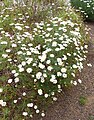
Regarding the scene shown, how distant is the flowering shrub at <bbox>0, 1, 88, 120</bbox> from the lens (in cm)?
442

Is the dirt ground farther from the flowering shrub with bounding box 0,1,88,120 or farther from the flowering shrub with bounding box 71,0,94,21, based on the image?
the flowering shrub with bounding box 71,0,94,21

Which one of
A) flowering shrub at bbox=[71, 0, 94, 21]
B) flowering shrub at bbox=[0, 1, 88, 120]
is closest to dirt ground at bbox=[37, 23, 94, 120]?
flowering shrub at bbox=[0, 1, 88, 120]

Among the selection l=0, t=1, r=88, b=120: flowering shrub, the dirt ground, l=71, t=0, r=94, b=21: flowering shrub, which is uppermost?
l=0, t=1, r=88, b=120: flowering shrub

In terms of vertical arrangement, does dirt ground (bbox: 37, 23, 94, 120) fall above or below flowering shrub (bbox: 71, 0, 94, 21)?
below

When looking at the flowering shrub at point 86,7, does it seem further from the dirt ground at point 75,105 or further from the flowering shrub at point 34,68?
the dirt ground at point 75,105

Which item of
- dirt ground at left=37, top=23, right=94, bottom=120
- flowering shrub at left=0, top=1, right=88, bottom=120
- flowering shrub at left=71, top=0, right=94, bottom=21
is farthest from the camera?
flowering shrub at left=71, top=0, right=94, bottom=21

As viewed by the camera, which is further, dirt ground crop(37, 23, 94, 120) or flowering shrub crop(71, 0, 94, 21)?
flowering shrub crop(71, 0, 94, 21)

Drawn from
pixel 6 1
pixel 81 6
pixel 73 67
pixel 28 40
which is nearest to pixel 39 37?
pixel 28 40

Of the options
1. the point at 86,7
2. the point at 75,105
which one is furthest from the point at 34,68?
the point at 86,7

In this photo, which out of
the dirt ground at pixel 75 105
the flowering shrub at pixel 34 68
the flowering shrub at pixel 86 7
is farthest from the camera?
the flowering shrub at pixel 86 7

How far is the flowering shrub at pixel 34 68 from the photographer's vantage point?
174 inches

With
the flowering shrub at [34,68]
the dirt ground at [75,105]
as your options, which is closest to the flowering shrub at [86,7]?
the flowering shrub at [34,68]

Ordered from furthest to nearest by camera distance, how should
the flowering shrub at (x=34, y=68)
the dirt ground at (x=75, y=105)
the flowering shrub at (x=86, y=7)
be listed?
1. the flowering shrub at (x=86, y=7)
2. the dirt ground at (x=75, y=105)
3. the flowering shrub at (x=34, y=68)

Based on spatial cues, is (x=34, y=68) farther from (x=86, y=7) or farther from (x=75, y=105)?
(x=86, y=7)
